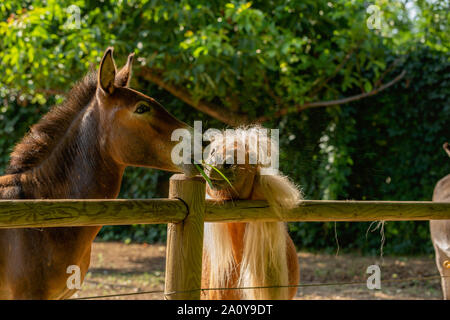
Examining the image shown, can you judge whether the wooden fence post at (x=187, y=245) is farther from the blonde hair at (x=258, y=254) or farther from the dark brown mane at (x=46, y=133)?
the dark brown mane at (x=46, y=133)

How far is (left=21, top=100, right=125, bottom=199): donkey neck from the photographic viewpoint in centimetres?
271

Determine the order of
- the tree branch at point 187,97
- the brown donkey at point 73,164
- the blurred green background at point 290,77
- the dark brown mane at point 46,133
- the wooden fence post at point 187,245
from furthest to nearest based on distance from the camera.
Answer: the tree branch at point 187,97, the blurred green background at point 290,77, the dark brown mane at point 46,133, the brown donkey at point 73,164, the wooden fence post at point 187,245

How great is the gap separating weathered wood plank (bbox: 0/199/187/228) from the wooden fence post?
0.16 ft

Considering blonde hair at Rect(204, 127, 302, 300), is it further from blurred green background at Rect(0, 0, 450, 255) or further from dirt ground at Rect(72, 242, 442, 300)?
dirt ground at Rect(72, 242, 442, 300)

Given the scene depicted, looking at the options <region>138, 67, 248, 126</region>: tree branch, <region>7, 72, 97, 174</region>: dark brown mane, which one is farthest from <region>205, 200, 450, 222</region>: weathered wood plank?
<region>138, 67, 248, 126</region>: tree branch

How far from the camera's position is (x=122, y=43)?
5.21 metres

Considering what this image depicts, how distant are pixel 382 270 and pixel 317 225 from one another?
4.20 ft

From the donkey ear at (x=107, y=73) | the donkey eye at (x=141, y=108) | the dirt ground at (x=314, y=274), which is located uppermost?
the donkey ear at (x=107, y=73)

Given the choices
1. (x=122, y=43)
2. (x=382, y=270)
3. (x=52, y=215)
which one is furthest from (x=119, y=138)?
(x=382, y=270)

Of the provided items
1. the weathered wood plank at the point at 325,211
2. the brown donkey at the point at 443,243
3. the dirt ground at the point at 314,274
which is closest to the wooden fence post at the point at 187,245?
the weathered wood plank at the point at 325,211

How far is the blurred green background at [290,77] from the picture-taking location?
5.22 meters

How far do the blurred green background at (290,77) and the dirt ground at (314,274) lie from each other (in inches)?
18.2

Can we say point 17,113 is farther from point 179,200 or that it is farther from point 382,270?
point 179,200

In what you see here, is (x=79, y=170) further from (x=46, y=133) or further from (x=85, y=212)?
(x=85, y=212)
